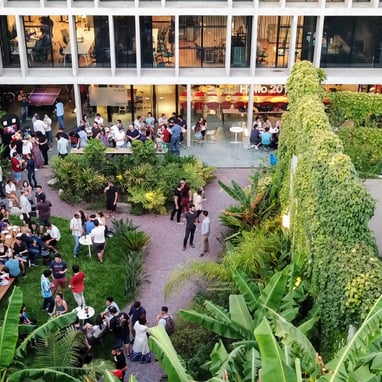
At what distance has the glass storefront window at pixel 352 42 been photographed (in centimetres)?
2941

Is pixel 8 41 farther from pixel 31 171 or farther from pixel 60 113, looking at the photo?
pixel 31 171

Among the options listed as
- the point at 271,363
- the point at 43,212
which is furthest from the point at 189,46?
the point at 271,363

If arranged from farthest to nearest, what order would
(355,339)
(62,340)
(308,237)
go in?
1. (308,237)
2. (62,340)
3. (355,339)

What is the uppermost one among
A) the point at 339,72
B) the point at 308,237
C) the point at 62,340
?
the point at 339,72

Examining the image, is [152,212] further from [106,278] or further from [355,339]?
[355,339]

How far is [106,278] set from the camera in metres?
19.1

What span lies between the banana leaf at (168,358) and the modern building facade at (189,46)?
59.5ft

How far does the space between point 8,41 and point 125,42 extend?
544 cm

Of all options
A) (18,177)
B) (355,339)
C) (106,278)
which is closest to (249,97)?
(18,177)

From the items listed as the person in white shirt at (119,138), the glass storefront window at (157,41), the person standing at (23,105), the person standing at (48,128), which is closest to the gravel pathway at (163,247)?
the person standing at (48,128)

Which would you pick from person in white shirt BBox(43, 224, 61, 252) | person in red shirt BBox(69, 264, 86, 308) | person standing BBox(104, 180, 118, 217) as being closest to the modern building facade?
person standing BBox(104, 180, 118, 217)

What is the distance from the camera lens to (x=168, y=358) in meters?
10.9

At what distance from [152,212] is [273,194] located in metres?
4.63

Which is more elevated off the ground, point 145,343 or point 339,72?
point 339,72
